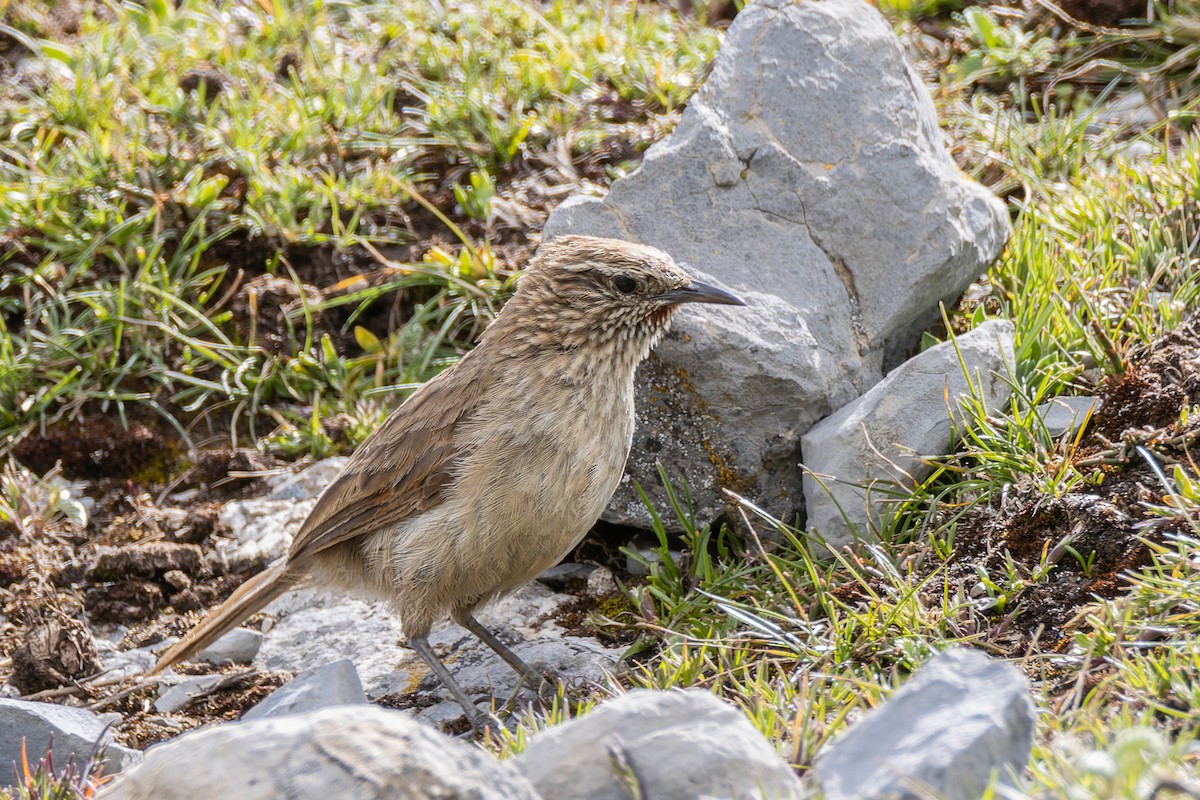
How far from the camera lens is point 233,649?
5574 mm

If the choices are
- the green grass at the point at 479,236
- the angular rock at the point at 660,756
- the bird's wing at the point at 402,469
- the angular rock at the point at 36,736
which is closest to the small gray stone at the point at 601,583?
the green grass at the point at 479,236

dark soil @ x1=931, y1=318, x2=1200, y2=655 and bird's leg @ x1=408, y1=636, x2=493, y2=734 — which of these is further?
bird's leg @ x1=408, y1=636, x2=493, y2=734

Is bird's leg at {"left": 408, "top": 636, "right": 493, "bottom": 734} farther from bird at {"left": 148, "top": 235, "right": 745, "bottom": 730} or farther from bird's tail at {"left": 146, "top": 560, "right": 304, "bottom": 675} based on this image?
bird's tail at {"left": 146, "top": 560, "right": 304, "bottom": 675}

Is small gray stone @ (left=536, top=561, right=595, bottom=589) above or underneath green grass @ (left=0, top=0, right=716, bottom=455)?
underneath

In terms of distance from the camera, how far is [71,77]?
8.05m

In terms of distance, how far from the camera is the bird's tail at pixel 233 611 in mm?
5297

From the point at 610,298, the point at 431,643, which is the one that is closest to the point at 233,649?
the point at 431,643

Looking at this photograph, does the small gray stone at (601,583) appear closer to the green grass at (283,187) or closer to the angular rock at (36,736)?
the green grass at (283,187)

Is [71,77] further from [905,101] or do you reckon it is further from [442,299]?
[905,101]

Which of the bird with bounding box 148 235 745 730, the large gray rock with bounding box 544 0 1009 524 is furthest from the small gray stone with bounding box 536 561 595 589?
the bird with bounding box 148 235 745 730

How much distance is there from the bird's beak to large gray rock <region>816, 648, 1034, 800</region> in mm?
2273

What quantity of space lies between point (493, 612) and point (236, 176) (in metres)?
3.22

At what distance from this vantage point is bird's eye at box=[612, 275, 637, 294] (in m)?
5.13

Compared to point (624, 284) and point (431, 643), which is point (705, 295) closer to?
point (624, 284)
